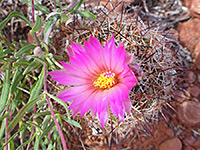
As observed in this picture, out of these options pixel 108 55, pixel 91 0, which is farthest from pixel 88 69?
pixel 91 0

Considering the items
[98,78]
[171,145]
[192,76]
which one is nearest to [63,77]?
[98,78]

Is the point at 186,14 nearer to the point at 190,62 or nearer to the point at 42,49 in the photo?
the point at 190,62

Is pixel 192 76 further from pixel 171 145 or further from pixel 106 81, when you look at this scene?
pixel 106 81

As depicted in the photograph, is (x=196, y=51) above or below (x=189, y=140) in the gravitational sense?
above

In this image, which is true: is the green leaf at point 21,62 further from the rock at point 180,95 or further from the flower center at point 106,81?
the rock at point 180,95

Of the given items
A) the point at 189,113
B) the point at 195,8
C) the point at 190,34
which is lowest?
the point at 189,113

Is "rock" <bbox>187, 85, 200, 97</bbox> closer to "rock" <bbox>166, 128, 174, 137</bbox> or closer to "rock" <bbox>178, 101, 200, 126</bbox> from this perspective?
"rock" <bbox>178, 101, 200, 126</bbox>

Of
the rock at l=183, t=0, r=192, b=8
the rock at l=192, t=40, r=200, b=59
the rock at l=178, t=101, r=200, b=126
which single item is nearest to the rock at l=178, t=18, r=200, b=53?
the rock at l=192, t=40, r=200, b=59
